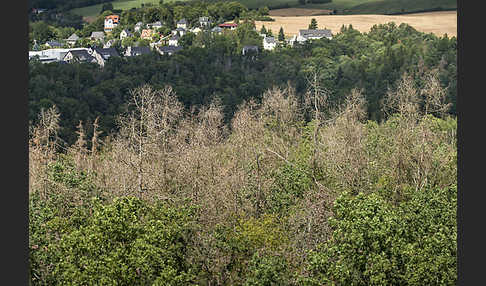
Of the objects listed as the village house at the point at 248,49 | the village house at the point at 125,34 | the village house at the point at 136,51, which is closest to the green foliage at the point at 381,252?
the village house at the point at 136,51

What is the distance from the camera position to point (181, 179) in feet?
131

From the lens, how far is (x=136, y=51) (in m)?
117

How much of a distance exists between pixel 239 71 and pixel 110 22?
27426 mm

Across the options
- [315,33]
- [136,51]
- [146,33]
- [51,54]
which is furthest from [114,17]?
[315,33]

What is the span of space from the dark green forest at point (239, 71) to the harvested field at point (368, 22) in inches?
59.7

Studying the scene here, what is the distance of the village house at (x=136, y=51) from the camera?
383 feet

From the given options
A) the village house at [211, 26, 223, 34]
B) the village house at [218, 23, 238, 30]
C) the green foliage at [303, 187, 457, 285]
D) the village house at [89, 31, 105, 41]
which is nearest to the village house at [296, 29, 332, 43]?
the village house at [218, 23, 238, 30]

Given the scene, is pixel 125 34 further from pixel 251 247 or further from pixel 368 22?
pixel 251 247

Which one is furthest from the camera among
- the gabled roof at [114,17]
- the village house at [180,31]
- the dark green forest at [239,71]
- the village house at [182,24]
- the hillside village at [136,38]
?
the village house at [182,24]

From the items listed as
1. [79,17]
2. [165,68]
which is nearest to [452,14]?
[165,68]

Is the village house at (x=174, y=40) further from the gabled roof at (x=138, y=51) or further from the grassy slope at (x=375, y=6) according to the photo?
the grassy slope at (x=375, y=6)

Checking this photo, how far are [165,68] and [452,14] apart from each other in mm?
47365

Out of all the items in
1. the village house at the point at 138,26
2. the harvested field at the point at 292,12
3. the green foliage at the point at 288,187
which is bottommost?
the green foliage at the point at 288,187

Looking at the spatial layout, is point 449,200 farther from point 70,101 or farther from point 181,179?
point 70,101
